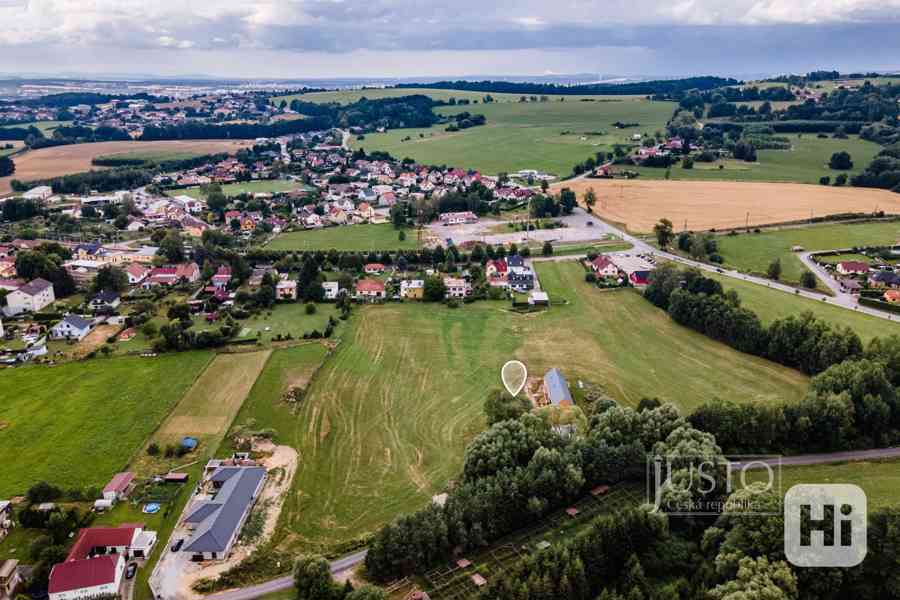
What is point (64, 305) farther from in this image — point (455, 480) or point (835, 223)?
point (835, 223)

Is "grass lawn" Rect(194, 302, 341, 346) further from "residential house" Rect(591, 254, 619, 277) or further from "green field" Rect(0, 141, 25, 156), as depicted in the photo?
"green field" Rect(0, 141, 25, 156)

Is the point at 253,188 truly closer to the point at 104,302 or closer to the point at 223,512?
the point at 104,302

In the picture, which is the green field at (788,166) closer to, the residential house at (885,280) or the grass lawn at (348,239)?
the residential house at (885,280)

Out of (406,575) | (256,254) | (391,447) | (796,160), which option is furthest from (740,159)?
(406,575)

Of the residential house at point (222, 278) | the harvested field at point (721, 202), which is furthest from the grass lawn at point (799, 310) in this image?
the residential house at point (222, 278)

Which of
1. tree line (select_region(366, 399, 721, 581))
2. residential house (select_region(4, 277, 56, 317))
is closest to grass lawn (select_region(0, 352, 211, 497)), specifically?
residential house (select_region(4, 277, 56, 317))

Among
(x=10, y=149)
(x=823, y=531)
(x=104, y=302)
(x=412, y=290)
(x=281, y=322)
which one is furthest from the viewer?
(x=10, y=149)

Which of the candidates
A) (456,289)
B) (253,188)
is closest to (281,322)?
(456,289)
